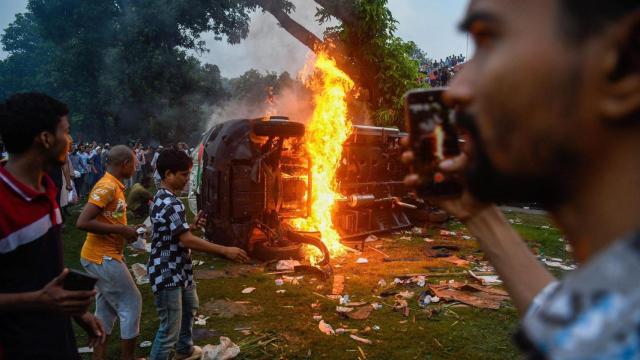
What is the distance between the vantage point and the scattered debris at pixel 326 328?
239 inches

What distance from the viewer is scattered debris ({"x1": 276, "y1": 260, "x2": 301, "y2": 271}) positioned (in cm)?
899

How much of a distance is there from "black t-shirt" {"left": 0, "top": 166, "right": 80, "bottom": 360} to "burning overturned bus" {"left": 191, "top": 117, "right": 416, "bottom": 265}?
6441 mm

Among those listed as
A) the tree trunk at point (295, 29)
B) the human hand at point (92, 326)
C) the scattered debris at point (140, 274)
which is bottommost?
the scattered debris at point (140, 274)

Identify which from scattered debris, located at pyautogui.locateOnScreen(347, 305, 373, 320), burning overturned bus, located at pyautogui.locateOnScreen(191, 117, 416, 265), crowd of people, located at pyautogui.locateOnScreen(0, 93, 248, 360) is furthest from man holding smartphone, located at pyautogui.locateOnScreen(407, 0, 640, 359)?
burning overturned bus, located at pyautogui.locateOnScreen(191, 117, 416, 265)

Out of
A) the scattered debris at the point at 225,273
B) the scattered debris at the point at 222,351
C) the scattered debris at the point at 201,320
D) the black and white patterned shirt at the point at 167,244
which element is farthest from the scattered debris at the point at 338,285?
the black and white patterned shirt at the point at 167,244

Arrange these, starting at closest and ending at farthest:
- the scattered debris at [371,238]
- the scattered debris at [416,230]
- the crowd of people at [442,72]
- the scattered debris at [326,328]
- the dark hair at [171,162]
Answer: the dark hair at [171,162]
the scattered debris at [326,328]
the scattered debris at [371,238]
the scattered debris at [416,230]
the crowd of people at [442,72]

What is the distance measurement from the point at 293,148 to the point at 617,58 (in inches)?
418

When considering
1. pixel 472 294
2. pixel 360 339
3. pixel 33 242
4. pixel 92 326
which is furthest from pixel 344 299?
pixel 33 242

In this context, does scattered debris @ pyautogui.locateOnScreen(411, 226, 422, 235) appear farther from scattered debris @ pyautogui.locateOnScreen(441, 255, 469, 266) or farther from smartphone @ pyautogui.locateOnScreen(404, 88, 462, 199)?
smartphone @ pyautogui.locateOnScreen(404, 88, 462, 199)

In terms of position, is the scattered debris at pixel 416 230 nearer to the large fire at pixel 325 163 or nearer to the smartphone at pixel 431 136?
the large fire at pixel 325 163

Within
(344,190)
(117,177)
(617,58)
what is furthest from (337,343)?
(344,190)

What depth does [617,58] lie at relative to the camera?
79 cm

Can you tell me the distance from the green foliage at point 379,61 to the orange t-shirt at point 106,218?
45.8ft

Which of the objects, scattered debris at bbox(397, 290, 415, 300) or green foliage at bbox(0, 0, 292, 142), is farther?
green foliage at bbox(0, 0, 292, 142)
